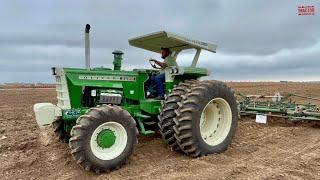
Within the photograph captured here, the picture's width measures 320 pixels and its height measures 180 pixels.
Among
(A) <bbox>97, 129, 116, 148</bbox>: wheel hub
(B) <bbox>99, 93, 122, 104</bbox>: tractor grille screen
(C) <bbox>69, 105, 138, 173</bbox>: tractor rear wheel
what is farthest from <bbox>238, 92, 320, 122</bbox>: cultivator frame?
(A) <bbox>97, 129, 116, 148</bbox>: wheel hub

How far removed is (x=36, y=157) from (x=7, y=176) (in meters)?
0.92

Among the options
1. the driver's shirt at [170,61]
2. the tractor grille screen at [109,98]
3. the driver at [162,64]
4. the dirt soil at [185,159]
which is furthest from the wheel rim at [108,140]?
the driver's shirt at [170,61]

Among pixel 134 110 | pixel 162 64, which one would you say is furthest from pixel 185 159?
pixel 162 64

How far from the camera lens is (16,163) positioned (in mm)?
7582

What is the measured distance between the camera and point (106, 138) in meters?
6.89

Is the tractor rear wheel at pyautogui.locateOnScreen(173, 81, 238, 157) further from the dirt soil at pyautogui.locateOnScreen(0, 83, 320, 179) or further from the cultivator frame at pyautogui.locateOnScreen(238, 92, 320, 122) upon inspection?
the cultivator frame at pyautogui.locateOnScreen(238, 92, 320, 122)

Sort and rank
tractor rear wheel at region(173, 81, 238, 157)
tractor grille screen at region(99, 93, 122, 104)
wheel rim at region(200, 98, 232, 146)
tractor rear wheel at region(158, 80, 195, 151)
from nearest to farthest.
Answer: tractor rear wheel at region(173, 81, 238, 157) < tractor rear wheel at region(158, 80, 195, 151) < tractor grille screen at region(99, 93, 122, 104) < wheel rim at region(200, 98, 232, 146)

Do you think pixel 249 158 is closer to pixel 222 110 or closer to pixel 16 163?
pixel 222 110

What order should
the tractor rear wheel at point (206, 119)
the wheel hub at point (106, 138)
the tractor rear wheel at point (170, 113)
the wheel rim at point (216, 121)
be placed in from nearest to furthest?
the wheel hub at point (106, 138)
the tractor rear wheel at point (206, 119)
the tractor rear wheel at point (170, 113)
the wheel rim at point (216, 121)

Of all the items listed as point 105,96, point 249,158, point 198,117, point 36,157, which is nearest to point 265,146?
point 249,158

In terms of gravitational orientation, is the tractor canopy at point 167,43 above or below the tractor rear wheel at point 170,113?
above

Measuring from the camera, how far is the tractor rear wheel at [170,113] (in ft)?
25.4

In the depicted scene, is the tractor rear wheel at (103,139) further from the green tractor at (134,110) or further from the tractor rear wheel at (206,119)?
the tractor rear wheel at (206,119)

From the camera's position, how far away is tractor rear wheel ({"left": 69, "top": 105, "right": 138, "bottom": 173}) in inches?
Answer: 258
